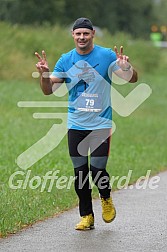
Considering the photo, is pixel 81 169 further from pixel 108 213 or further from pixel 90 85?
pixel 90 85

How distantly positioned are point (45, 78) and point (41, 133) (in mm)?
9794

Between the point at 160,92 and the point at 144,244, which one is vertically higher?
the point at 144,244

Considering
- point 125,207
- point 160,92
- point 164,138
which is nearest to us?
point 125,207

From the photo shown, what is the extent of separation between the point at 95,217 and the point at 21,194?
1400 mm

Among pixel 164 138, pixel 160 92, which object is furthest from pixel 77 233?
pixel 160 92

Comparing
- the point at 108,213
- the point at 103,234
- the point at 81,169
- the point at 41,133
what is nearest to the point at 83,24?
the point at 81,169

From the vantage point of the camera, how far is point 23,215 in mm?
9328

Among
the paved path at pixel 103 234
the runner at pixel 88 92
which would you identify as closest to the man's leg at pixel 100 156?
the runner at pixel 88 92

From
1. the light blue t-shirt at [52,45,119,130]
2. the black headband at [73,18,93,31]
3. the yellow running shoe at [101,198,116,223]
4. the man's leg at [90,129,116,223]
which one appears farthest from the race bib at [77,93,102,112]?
the yellow running shoe at [101,198,116,223]

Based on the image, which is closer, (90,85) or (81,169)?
(90,85)

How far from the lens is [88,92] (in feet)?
28.5

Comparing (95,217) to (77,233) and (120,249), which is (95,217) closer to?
(77,233)

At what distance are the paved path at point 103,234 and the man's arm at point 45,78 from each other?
149 centimetres

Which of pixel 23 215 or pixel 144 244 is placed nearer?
pixel 144 244
